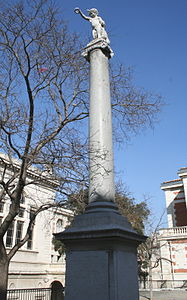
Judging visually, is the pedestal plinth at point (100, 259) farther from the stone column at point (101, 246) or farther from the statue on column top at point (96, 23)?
the statue on column top at point (96, 23)

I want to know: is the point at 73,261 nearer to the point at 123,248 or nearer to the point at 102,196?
the point at 123,248

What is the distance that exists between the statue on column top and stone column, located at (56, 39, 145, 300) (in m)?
3.51

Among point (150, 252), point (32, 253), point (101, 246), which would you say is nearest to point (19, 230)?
point (32, 253)

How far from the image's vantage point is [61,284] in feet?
81.4

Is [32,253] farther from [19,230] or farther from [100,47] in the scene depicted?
[100,47]

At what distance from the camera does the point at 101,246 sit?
17.6 ft

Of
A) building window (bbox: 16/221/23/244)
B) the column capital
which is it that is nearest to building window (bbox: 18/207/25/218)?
building window (bbox: 16/221/23/244)

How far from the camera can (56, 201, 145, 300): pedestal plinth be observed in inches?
201

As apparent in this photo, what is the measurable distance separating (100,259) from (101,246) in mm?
234

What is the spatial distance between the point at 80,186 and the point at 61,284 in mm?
19532

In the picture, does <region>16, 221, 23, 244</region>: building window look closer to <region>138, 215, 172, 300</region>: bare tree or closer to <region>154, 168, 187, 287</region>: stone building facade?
<region>138, 215, 172, 300</region>: bare tree

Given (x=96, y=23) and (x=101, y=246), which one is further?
(x=96, y=23)

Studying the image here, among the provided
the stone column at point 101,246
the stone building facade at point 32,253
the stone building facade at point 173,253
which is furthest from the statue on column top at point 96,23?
the stone building facade at point 173,253

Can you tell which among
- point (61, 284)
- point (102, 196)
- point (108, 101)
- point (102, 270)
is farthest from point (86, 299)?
point (61, 284)
